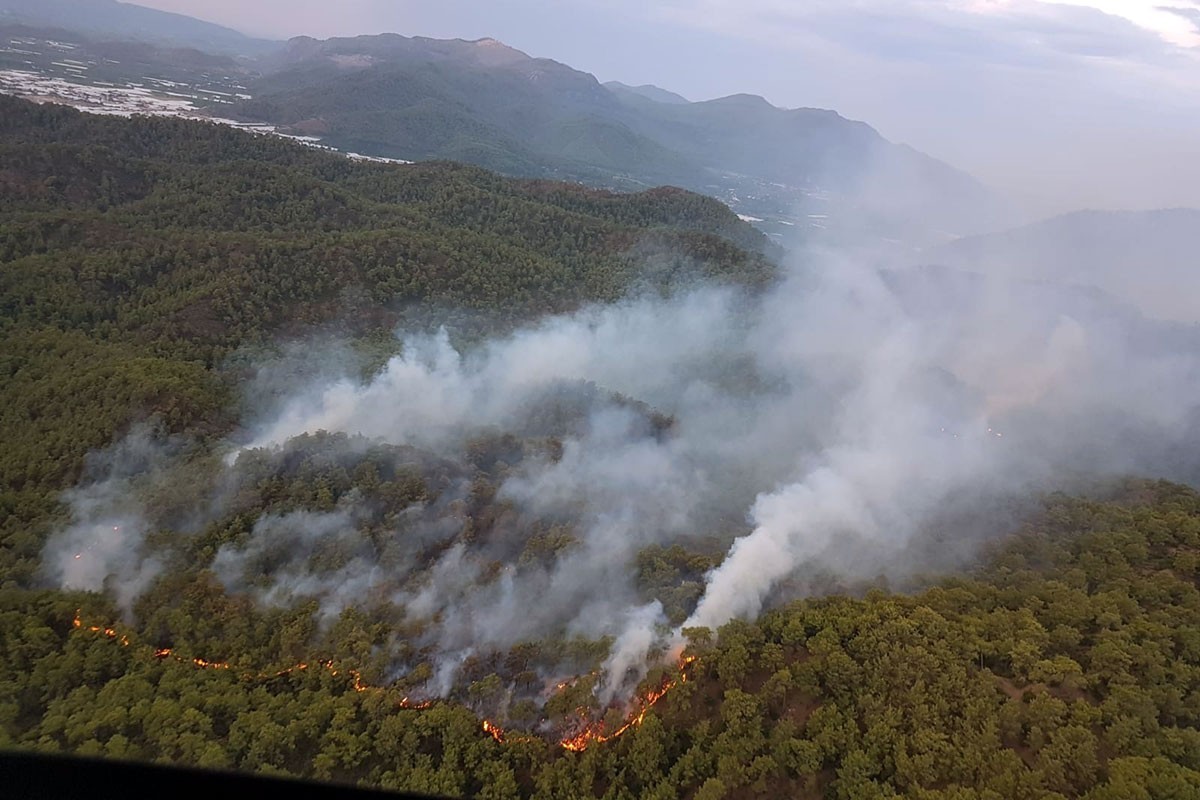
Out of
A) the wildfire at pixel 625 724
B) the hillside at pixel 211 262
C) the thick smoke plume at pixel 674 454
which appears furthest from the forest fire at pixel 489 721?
the hillside at pixel 211 262

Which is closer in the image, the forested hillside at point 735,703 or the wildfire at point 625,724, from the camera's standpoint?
the forested hillside at point 735,703

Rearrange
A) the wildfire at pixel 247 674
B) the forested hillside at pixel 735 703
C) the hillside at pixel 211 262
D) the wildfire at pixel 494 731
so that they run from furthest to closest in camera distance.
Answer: the hillside at pixel 211 262, the wildfire at pixel 247 674, the wildfire at pixel 494 731, the forested hillside at pixel 735 703

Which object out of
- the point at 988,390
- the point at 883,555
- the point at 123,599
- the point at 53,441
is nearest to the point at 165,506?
the point at 123,599

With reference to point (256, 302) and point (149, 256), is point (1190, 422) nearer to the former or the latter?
point (256, 302)

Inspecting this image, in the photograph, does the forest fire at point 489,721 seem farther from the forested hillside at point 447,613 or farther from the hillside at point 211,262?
the hillside at point 211,262

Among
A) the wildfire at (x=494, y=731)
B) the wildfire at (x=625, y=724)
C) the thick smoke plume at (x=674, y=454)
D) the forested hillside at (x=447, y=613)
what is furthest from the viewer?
the thick smoke plume at (x=674, y=454)

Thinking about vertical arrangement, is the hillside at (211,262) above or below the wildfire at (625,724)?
above
